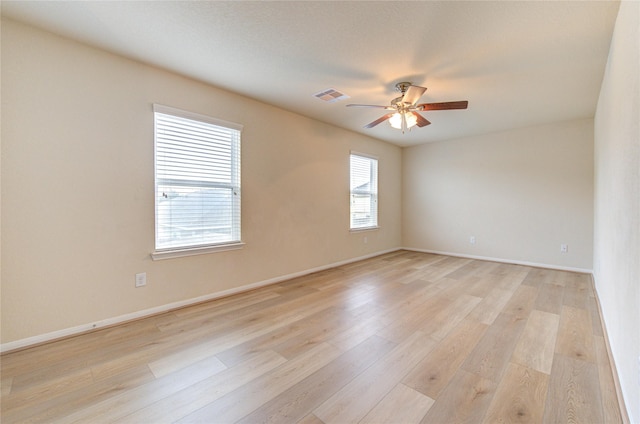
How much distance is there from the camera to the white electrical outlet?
2562 mm

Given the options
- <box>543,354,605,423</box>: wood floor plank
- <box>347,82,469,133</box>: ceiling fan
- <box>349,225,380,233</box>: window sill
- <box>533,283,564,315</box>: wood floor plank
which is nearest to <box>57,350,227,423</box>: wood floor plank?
<box>543,354,605,423</box>: wood floor plank

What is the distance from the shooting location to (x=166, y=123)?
2738mm

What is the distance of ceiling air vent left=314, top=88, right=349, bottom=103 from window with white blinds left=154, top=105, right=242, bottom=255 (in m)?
1.06

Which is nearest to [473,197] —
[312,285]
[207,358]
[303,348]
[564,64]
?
[564,64]

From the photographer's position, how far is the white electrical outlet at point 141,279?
2562mm

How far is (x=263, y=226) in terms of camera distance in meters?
3.56

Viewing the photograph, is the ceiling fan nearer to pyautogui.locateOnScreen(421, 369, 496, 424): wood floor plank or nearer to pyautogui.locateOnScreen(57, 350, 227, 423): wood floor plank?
pyautogui.locateOnScreen(421, 369, 496, 424): wood floor plank

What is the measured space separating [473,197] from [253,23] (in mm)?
4867

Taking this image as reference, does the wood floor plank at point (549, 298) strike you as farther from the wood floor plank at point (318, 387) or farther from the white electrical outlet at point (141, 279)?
the white electrical outlet at point (141, 279)

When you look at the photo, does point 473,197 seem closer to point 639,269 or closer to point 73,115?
point 639,269

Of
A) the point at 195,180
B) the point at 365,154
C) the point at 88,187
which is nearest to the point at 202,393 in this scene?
the point at 88,187

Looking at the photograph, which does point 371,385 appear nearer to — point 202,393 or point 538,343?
point 202,393

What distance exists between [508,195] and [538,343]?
3431mm

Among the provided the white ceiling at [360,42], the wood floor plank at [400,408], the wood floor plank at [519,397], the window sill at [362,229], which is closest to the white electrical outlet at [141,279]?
the white ceiling at [360,42]
